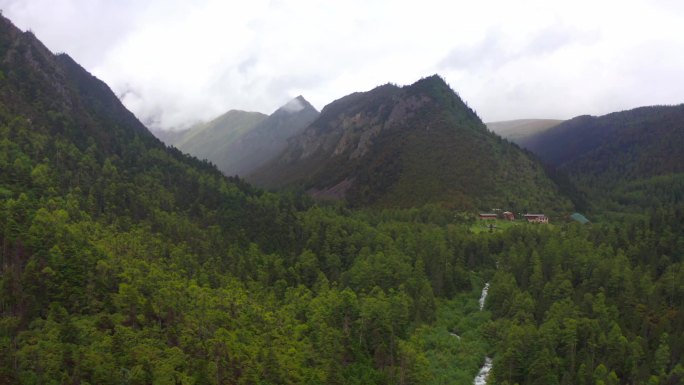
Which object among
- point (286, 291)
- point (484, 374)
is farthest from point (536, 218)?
point (484, 374)

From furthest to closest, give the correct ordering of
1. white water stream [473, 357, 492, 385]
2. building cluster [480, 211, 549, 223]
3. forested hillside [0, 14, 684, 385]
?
building cluster [480, 211, 549, 223] < white water stream [473, 357, 492, 385] < forested hillside [0, 14, 684, 385]

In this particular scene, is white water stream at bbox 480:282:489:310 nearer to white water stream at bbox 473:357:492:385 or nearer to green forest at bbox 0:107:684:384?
green forest at bbox 0:107:684:384

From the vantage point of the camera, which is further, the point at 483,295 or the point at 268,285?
the point at 483,295

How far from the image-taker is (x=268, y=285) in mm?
108812

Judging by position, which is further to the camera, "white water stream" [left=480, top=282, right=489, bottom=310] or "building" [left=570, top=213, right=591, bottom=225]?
"building" [left=570, top=213, right=591, bottom=225]

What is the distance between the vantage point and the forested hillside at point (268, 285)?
67688 mm

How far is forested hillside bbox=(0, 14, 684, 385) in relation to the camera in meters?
67.7

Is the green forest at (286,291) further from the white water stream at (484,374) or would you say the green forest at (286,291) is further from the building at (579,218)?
the building at (579,218)

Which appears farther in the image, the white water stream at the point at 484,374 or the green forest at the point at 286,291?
the white water stream at the point at 484,374

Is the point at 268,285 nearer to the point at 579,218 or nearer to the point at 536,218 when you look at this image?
the point at 536,218

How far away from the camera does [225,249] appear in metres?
117

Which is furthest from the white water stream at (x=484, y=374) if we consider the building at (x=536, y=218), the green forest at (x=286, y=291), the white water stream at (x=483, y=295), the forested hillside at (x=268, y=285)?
the building at (x=536, y=218)

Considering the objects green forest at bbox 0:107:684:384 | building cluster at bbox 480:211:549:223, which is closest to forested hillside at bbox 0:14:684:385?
green forest at bbox 0:107:684:384

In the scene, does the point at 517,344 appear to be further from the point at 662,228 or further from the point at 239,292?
the point at 662,228
